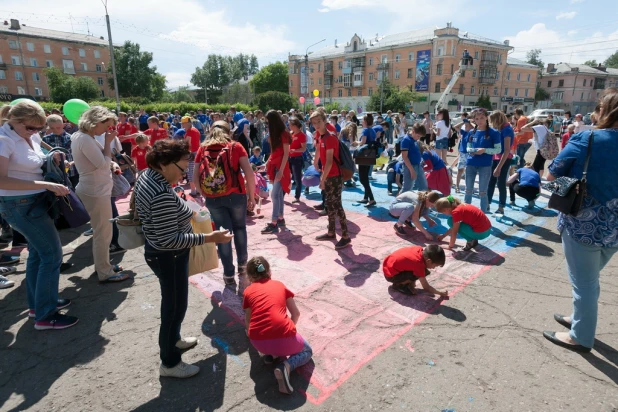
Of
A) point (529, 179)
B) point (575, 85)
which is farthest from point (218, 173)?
point (575, 85)

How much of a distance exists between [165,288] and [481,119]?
17.8 ft

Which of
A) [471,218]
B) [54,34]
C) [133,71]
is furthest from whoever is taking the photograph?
[54,34]

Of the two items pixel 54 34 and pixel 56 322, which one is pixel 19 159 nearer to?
pixel 56 322

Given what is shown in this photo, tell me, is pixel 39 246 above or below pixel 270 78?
below

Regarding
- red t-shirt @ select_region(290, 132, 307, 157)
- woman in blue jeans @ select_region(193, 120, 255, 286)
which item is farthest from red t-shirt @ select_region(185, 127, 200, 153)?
woman in blue jeans @ select_region(193, 120, 255, 286)

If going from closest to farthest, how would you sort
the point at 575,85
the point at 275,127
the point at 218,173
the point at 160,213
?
the point at 160,213 → the point at 218,173 → the point at 275,127 → the point at 575,85

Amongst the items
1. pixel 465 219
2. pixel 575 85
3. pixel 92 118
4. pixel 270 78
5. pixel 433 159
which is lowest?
pixel 465 219

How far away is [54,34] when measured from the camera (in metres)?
63.6

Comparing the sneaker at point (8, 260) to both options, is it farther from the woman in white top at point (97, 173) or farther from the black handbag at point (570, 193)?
the black handbag at point (570, 193)

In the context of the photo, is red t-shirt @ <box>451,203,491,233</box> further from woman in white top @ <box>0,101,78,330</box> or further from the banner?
the banner

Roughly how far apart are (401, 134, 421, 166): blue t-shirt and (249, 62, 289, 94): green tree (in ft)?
249

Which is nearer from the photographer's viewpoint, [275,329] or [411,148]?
[275,329]

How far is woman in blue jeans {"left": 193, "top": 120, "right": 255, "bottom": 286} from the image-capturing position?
358 centimetres

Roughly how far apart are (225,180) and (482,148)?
167 inches
